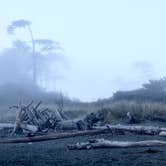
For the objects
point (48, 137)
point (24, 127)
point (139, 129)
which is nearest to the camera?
point (48, 137)

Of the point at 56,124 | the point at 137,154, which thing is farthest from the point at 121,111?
the point at 137,154

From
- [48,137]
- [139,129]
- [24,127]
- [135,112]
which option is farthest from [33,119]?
[139,129]

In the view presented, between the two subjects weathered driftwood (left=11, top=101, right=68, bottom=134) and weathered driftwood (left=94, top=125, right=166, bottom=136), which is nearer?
weathered driftwood (left=94, top=125, right=166, bottom=136)

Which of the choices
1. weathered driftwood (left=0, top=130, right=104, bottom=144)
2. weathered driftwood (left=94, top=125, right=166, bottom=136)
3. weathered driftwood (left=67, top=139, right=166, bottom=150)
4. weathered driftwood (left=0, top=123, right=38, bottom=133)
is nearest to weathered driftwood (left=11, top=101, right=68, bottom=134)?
weathered driftwood (left=0, top=123, right=38, bottom=133)

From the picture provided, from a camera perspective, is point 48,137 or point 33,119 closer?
point 48,137

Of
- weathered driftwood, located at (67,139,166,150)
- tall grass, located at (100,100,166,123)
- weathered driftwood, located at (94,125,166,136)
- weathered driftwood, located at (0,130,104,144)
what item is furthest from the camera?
tall grass, located at (100,100,166,123)

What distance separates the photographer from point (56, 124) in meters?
21.8

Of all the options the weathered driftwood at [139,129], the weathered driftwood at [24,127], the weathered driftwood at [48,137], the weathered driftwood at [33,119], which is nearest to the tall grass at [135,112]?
the weathered driftwood at [33,119]

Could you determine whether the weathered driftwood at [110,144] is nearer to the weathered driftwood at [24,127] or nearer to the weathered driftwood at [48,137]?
the weathered driftwood at [48,137]

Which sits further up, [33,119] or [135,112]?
[135,112]

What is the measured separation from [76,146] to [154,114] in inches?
436

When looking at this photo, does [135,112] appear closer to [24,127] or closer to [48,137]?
[24,127]

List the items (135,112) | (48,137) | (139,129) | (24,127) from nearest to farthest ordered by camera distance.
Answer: (48,137) < (139,129) < (24,127) < (135,112)

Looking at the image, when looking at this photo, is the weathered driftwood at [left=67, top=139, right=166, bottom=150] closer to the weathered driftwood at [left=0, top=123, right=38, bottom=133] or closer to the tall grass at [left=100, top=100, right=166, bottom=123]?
the weathered driftwood at [left=0, top=123, right=38, bottom=133]
